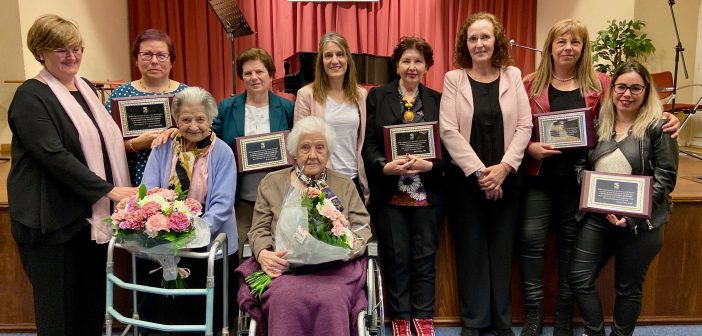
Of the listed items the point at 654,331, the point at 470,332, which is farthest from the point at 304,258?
the point at 654,331

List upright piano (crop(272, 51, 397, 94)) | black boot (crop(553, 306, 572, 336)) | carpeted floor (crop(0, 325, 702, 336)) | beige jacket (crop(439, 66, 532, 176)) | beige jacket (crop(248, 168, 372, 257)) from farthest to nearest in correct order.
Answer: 1. upright piano (crop(272, 51, 397, 94))
2. carpeted floor (crop(0, 325, 702, 336))
3. black boot (crop(553, 306, 572, 336))
4. beige jacket (crop(439, 66, 532, 176))
5. beige jacket (crop(248, 168, 372, 257))

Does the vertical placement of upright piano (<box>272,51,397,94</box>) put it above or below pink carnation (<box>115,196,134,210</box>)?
above

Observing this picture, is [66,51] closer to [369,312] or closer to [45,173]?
[45,173]

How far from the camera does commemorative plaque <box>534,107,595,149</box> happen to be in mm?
2510

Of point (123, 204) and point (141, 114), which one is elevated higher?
point (141, 114)

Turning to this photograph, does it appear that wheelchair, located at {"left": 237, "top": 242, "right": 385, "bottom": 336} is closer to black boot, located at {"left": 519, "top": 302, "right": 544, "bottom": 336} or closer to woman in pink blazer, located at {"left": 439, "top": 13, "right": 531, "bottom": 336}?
woman in pink blazer, located at {"left": 439, "top": 13, "right": 531, "bottom": 336}

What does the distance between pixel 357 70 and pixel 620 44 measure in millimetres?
3013

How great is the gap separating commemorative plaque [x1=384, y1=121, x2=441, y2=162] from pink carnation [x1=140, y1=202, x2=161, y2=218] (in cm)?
111

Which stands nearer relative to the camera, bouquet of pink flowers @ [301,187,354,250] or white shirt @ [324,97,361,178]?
bouquet of pink flowers @ [301,187,354,250]

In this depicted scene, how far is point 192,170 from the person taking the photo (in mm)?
2371

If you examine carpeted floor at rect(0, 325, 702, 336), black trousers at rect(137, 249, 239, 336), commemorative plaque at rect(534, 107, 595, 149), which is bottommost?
carpeted floor at rect(0, 325, 702, 336)

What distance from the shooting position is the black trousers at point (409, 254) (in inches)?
107

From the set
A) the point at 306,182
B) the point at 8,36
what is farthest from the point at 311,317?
the point at 8,36

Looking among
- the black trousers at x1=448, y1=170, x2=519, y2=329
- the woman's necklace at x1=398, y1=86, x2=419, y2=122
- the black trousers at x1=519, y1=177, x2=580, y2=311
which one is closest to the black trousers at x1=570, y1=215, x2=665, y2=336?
the black trousers at x1=519, y1=177, x2=580, y2=311
